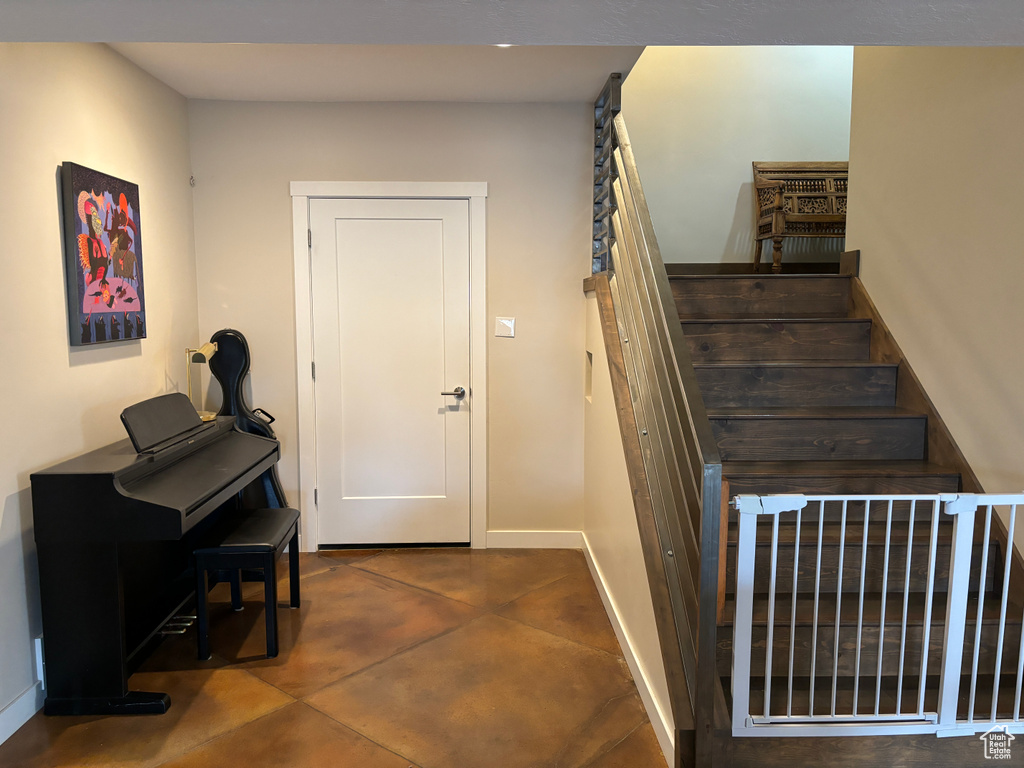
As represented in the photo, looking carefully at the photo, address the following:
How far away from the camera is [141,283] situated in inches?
130

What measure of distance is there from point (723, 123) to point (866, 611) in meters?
3.41

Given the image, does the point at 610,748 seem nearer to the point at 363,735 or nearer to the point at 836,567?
the point at 363,735

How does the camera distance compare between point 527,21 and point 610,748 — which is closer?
point 527,21

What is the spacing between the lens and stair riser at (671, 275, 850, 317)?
3.42 metres

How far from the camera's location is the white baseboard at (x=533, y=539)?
4336 mm

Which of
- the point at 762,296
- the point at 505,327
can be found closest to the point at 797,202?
the point at 762,296

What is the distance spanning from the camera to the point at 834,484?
2.57 m

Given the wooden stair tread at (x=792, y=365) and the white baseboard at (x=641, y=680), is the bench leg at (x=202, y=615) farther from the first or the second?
the wooden stair tread at (x=792, y=365)

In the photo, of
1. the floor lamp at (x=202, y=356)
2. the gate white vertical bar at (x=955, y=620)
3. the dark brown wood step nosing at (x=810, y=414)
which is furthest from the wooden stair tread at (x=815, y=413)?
the floor lamp at (x=202, y=356)

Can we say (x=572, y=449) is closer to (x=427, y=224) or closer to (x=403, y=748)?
(x=427, y=224)

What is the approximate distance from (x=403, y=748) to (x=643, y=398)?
1.51 metres

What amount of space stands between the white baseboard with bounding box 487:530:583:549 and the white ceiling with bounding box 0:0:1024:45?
3.32 metres

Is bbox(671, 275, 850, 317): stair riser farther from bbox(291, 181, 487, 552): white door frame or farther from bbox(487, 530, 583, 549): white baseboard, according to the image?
bbox(487, 530, 583, 549): white baseboard

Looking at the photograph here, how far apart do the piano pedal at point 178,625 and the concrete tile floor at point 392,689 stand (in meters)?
0.05
